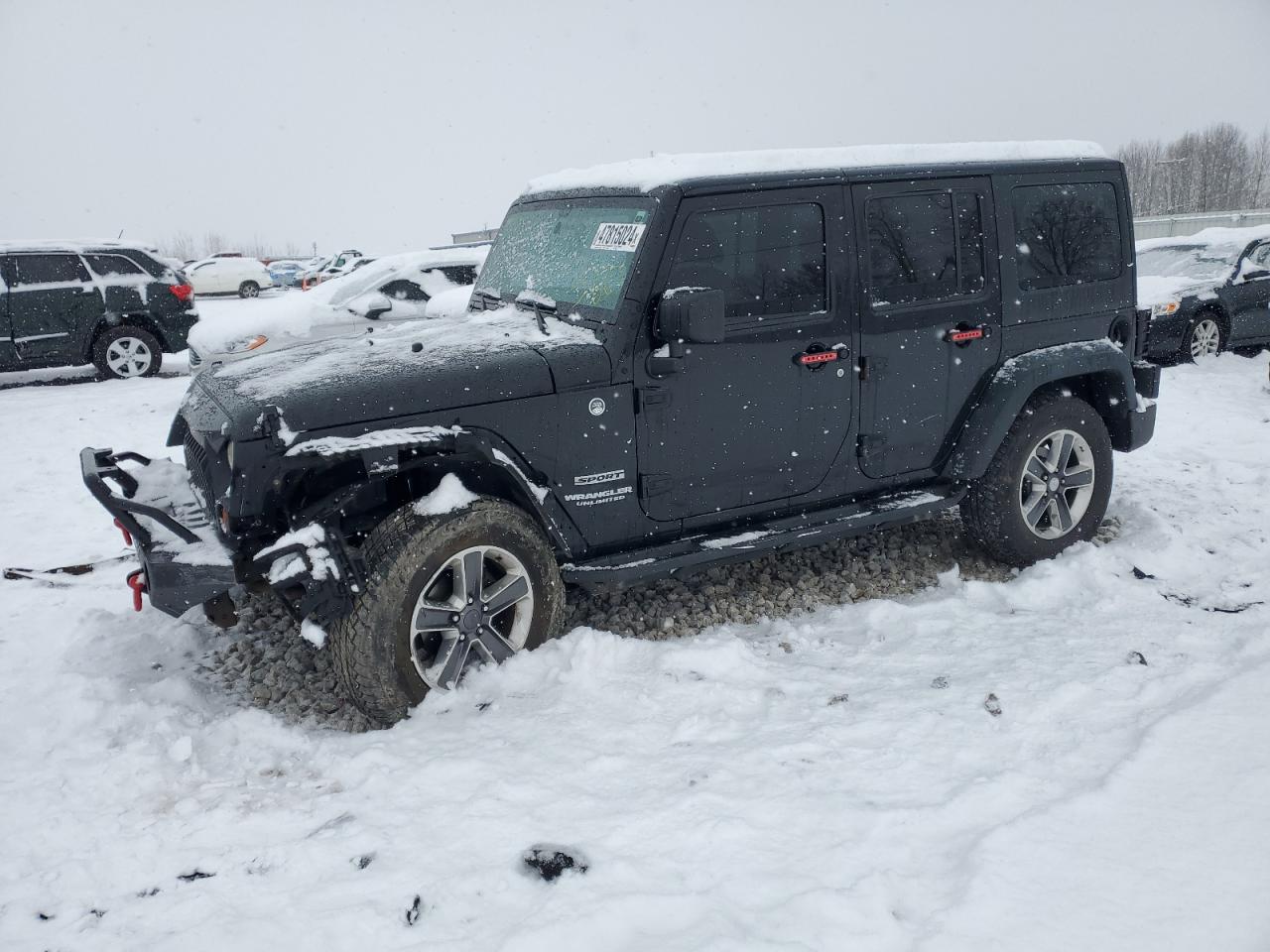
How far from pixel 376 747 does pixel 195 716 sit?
865mm

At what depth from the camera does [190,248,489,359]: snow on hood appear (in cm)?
970

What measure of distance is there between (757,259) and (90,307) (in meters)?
10.5

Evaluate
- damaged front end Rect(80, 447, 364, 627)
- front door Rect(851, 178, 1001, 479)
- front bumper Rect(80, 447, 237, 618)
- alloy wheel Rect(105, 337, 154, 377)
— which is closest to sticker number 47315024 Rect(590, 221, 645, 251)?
front door Rect(851, 178, 1001, 479)

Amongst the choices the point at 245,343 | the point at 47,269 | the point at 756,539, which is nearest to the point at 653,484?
the point at 756,539

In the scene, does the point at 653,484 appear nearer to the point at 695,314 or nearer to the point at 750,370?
the point at 750,370

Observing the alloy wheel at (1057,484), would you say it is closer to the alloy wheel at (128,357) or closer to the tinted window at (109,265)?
the alloy wheel at (128,357)

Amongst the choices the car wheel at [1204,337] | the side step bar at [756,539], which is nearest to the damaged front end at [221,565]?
the side step bar at [756,539]

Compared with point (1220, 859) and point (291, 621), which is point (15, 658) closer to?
point (291, 621)

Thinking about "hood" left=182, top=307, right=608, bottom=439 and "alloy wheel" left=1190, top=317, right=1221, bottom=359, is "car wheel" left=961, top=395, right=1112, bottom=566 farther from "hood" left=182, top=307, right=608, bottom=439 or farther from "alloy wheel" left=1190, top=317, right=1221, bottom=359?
"alloy wheel" left=1190, top=317, right=1221, bottom=359

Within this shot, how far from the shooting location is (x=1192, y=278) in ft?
36.2

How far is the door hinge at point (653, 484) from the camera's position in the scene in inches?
156

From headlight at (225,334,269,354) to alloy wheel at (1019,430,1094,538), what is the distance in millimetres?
7655

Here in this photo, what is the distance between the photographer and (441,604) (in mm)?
3627

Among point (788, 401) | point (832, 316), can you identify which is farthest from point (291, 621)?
point (832, 316)
